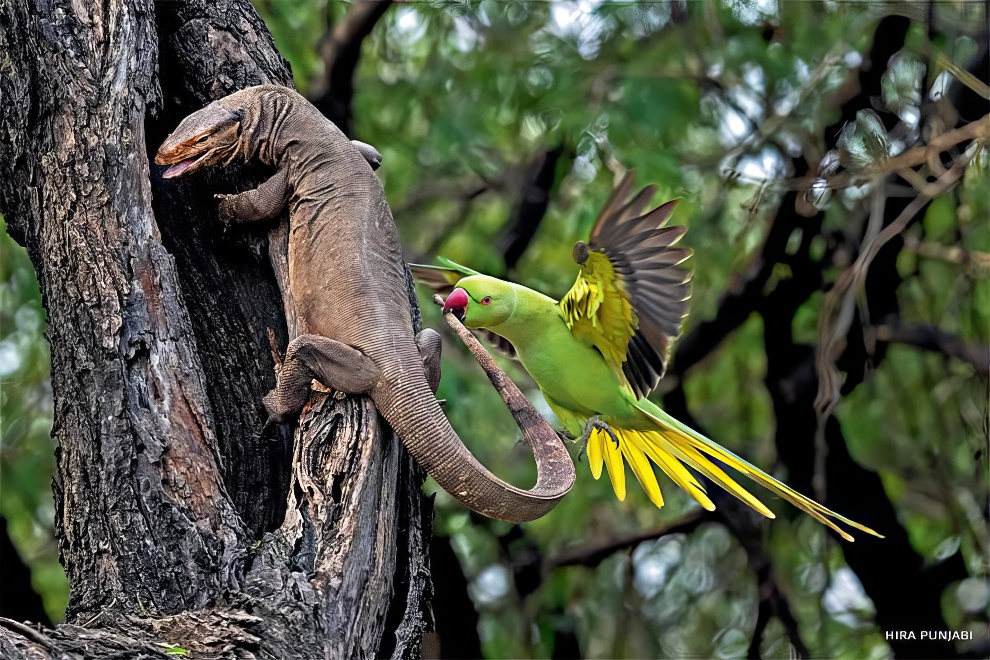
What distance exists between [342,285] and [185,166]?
0.82 m

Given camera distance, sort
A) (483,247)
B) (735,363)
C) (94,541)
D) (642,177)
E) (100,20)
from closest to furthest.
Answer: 1. (94,541)
2. (100,20)
3. (642,177)
4. (483,247)
5. (735,363)

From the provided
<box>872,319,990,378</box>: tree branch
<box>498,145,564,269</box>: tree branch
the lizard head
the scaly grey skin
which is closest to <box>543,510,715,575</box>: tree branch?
<box>872,319,990,378</box>: tree branch

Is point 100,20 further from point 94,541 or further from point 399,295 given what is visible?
point 94,541

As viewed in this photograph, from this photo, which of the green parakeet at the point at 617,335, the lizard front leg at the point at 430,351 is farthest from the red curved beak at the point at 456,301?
the lizard front leg at the point at 430,351

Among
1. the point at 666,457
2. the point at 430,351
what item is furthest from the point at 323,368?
the point at 666,457

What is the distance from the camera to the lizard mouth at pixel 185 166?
14.0ft

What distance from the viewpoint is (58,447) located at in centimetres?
382

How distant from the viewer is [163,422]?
3.68m

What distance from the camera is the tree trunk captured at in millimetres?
3471

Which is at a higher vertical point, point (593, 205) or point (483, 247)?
point (593, 205)

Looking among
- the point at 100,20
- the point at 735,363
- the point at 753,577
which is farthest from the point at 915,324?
the point at 100,20

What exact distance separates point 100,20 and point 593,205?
153 inches

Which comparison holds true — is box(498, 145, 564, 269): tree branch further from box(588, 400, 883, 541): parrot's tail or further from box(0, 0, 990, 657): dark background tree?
box(588, 400, 883, 541): parrot's tail

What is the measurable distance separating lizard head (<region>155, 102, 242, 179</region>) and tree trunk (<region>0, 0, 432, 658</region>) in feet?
0.48
